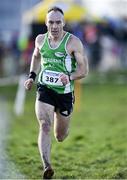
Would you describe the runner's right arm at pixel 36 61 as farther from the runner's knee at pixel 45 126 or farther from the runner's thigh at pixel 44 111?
the runner's knee at pixel 45 126

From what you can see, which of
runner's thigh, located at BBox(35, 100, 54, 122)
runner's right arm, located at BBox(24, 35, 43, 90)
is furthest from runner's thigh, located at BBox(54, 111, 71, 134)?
runner's right arm, located at BBox(24, 35, 43, 90)

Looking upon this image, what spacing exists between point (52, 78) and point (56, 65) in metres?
0.17

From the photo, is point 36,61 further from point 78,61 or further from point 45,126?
point 45,126

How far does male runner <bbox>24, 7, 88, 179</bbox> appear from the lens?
27.5 feet

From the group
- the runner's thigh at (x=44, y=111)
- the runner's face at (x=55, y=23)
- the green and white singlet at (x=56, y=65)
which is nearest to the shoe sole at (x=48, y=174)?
the runner's thigh at (x=44, y=111)

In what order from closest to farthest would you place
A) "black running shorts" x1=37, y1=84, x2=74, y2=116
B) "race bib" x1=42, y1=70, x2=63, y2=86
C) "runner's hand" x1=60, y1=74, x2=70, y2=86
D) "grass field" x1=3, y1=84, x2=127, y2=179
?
"runner's hand" x1=60, y1=74, x2=70, y2=86
"race bib" x1=42, y1=70, x2=63, y2=86
"black running shorts" x1=37, y1=84, x2=74, y2=116
"grass field" x1=3, y1=84, x2=127, y2=179

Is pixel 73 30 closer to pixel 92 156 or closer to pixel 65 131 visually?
pixel 92 156

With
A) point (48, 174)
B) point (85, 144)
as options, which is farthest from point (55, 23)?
point (85, 144)

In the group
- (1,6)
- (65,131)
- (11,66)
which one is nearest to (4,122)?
(65,131)

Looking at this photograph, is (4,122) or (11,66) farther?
(11,66)

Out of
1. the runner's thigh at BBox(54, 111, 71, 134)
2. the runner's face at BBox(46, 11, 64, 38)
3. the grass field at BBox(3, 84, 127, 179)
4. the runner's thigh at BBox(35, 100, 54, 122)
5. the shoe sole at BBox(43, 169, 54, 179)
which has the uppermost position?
the runner's face at BBox(46, 11, 64, 38)

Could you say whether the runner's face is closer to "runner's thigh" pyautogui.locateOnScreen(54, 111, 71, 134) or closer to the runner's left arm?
the runner's left arm

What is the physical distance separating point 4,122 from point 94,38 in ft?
54.1

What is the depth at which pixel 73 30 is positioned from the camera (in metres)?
28.1
